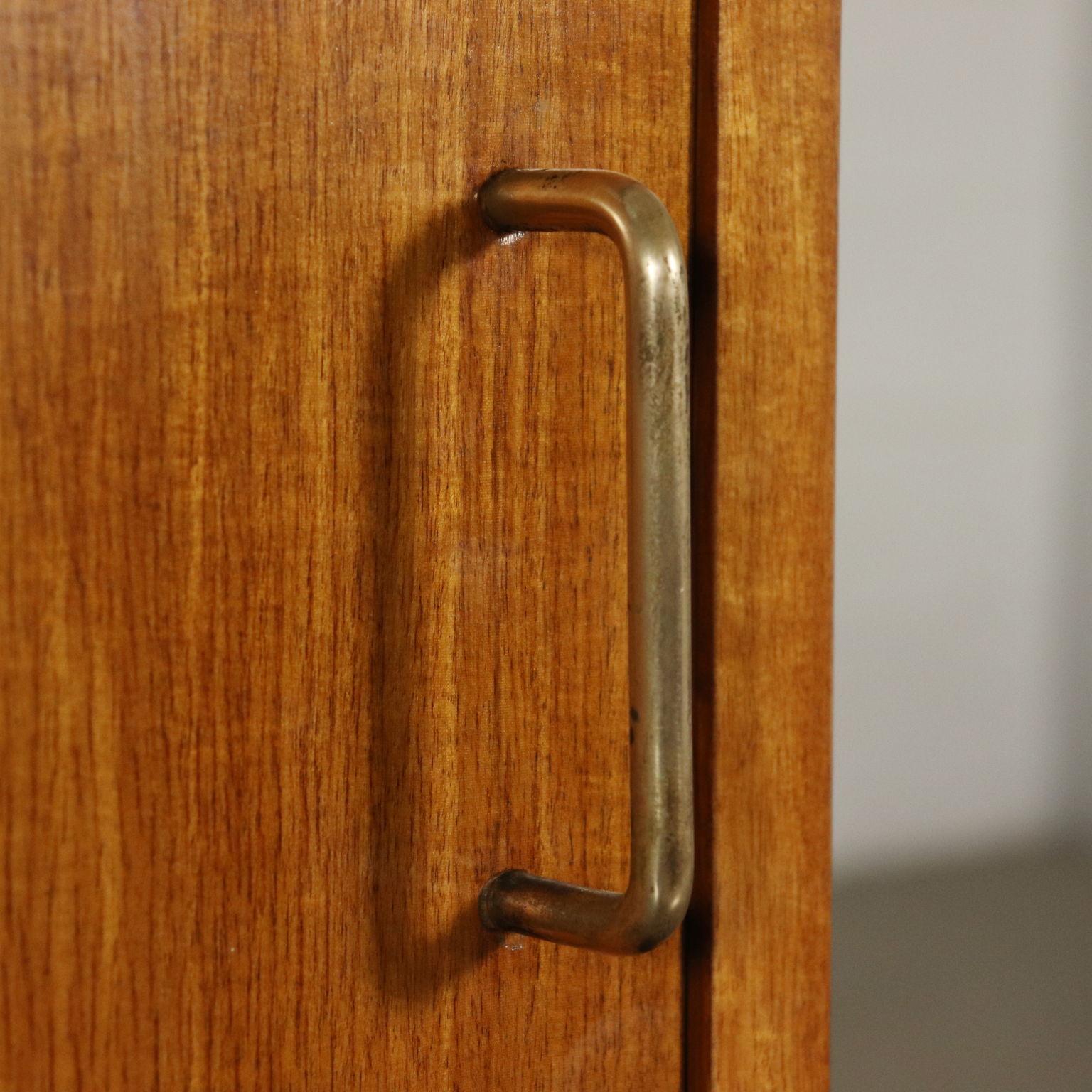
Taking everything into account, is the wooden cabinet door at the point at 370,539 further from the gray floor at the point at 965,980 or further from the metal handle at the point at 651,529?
the gray floor at the point at 965,980

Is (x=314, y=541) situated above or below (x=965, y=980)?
above

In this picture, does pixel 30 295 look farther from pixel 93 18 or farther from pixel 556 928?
pixel 556 928

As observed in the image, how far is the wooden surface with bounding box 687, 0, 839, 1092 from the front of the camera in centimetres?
31

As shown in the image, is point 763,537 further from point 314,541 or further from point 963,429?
point 963,429

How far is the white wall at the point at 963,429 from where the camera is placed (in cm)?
130

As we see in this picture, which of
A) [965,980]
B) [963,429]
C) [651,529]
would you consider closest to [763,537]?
[651,529]

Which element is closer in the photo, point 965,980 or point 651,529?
point 651,529

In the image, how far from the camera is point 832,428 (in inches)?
13.6

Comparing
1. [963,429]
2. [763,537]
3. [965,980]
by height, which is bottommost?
[965,980]

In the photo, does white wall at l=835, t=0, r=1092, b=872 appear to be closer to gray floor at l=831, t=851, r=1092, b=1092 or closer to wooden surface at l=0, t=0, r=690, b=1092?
gray floor at l=831, t=851, r=1092, b=1092

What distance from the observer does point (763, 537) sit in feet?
1.05

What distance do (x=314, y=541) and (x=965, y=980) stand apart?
3.57 ft

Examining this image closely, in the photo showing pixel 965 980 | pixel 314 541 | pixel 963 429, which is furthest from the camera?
pixel 963 429

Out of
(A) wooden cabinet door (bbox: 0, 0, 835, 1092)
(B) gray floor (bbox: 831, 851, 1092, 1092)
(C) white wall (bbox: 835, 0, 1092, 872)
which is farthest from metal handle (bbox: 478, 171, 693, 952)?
(C) white wall (bbox: 835, 0, 1092, 872)
